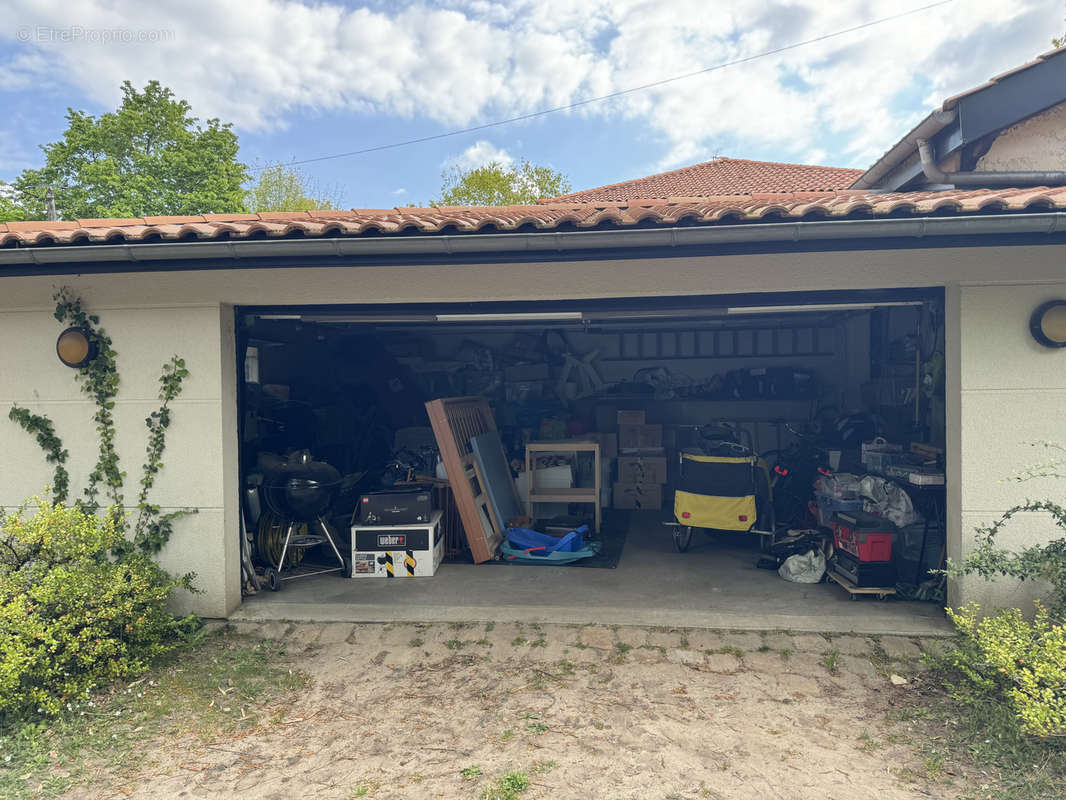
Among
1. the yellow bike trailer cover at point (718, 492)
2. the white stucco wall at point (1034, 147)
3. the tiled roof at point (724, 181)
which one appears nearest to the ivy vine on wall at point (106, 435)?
the yellow bike trailer cover at point (718, 492)

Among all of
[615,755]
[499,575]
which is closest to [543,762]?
[615,755]

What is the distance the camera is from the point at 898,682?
379cm

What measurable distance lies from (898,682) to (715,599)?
56.9 inches

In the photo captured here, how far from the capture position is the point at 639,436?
9133mm

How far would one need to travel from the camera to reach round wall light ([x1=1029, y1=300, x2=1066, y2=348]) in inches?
160

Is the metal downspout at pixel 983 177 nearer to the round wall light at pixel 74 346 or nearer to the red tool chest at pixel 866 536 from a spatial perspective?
the red tool chest at pixel 866 536

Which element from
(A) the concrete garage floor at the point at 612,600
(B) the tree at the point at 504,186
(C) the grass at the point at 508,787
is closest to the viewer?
(C) the grass at the point at 508,787

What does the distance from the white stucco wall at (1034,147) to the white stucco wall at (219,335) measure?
2.73 metres

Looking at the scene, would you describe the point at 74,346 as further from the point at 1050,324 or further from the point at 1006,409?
the point at 1050,324

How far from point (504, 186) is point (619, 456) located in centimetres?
2160

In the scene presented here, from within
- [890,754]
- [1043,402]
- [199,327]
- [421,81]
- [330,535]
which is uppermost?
[421,81]

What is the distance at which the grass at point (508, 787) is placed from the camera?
2.80 meters

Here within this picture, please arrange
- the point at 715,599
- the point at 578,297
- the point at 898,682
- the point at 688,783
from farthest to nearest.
Answer: the point at 715,599
the point at 578,297
the point at 898,682
the point at 688,783

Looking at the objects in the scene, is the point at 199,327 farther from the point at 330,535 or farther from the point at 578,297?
the point at 578,297
